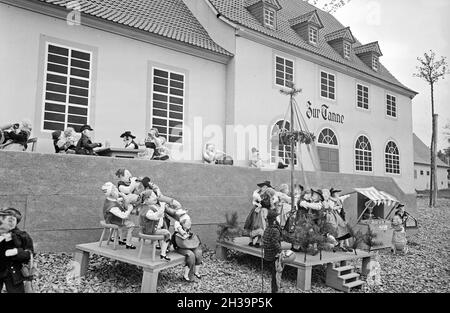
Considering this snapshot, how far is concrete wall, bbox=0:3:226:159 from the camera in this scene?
9125 mm

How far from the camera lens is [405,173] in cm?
2017

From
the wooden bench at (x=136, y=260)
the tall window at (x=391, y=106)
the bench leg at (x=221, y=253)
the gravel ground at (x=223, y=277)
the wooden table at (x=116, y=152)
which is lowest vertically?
the gravel ground at (x=223, y=277)

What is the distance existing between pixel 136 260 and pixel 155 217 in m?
0.70

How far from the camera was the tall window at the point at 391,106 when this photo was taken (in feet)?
64.1

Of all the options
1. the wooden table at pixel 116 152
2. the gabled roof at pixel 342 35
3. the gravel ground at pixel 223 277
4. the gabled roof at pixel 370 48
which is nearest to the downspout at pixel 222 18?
the wooden table at pixel 116 152

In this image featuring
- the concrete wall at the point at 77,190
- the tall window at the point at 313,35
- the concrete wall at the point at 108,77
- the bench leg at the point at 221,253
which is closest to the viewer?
the concrete wall at the point at 77,190

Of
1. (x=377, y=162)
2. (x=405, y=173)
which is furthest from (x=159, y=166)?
(x=405, y=173)

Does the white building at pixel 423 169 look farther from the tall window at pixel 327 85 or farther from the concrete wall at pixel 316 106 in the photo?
the tall window at pixel 327 85

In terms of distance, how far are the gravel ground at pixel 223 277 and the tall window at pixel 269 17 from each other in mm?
9644

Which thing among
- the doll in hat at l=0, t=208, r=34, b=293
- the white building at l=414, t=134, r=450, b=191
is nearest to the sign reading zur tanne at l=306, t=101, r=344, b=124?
the doll in hat at l=0, t=208, r=34, b=293

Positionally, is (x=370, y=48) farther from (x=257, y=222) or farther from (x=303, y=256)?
(x=303, y=256)

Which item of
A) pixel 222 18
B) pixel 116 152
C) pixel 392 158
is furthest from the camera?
pixel 392 158

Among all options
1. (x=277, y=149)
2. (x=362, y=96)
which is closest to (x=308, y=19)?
(x=362, y=96)

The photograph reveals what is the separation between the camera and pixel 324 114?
1584 centimetres
